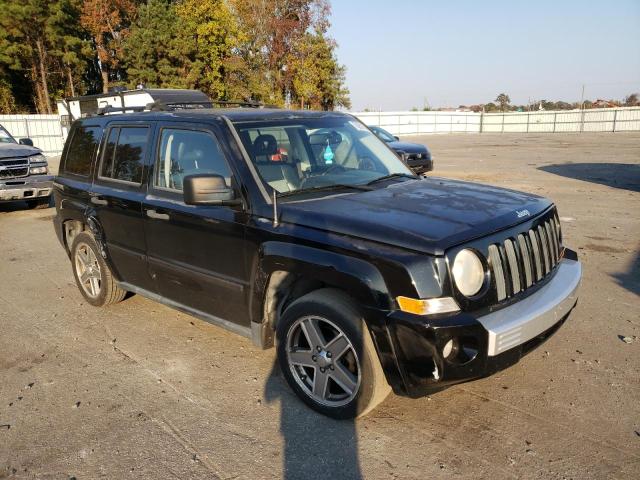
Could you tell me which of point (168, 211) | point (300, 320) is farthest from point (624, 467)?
point (168, 211)

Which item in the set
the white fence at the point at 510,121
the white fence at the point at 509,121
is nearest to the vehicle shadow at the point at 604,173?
the white fence at the point at 509,121

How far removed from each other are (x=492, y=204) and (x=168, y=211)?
93.7 inches

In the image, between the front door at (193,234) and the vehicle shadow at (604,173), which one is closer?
the front door at (193,234)

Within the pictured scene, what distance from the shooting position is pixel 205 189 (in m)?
3.45

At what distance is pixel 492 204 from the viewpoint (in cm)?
349

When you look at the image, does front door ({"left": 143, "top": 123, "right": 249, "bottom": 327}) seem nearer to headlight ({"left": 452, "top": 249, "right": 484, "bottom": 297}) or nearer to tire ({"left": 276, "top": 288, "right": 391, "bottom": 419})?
tire ({"left": 276, "top": 288, "right": 391, "bottom": 419})

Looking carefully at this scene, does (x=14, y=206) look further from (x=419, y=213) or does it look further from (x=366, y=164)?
(x=419, y=213)

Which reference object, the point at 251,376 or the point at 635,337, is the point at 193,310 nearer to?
the point at 251,376

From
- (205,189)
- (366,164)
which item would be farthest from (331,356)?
(366,164)

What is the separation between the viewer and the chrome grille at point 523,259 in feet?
9.99

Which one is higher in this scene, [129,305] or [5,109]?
[5,109]

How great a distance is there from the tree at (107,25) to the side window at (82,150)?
128 feet

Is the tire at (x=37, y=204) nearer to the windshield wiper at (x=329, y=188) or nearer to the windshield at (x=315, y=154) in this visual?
the windshield at (x=315, y=154)

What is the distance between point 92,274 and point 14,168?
6.96 m
